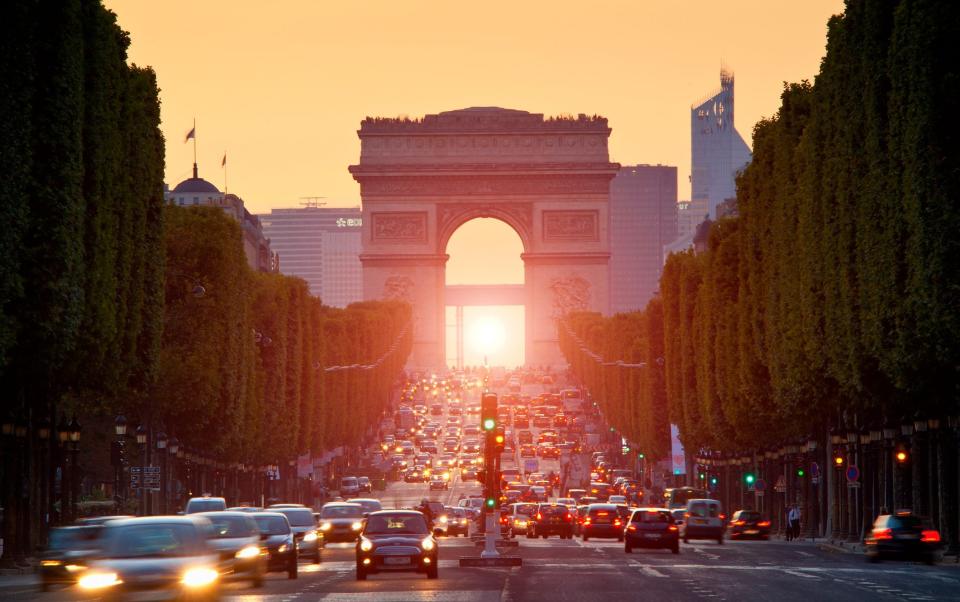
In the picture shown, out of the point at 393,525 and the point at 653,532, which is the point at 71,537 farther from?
the point at 653,532

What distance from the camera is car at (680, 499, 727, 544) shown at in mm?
75688

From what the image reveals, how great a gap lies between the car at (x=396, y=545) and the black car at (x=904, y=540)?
547 inches

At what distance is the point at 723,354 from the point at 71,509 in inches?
1348

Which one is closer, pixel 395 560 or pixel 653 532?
pixel 395 560

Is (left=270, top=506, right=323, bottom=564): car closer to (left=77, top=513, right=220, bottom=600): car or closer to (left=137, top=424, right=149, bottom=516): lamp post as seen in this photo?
(left=137, top=424, right=149, bottom=516): lamp post

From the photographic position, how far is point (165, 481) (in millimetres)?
76438

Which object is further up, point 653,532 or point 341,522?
point 341,522

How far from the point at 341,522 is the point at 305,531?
468 inches

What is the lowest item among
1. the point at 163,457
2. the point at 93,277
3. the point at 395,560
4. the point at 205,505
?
the point at 395,560

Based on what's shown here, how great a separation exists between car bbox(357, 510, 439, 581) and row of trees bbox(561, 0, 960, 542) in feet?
43.1

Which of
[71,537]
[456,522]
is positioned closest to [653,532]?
[456,522]

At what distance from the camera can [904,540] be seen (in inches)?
2052

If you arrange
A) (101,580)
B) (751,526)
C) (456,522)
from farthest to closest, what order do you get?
(456,522) < (751,526) < (101,580)

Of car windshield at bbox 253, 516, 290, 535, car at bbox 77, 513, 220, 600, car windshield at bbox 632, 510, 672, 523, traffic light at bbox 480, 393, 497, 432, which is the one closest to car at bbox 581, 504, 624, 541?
car windshield at bbox 632, 510, 672, 523
